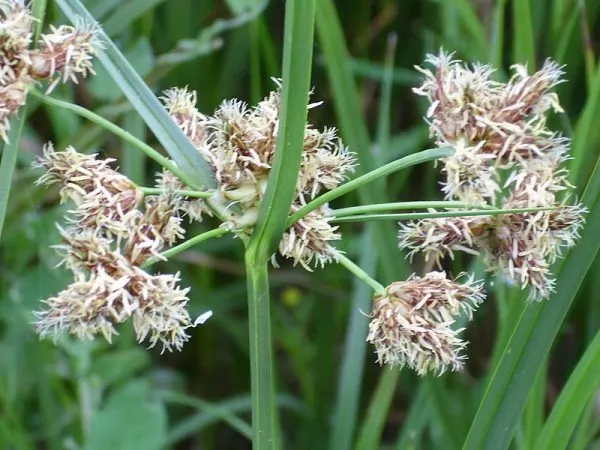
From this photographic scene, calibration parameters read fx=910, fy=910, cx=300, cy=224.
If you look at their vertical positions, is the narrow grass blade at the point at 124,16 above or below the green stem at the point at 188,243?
above

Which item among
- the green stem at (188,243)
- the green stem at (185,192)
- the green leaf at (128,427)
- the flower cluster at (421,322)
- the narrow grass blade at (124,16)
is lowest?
the green leaf at (128,427)

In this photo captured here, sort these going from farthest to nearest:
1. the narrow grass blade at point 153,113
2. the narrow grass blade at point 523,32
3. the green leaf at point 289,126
Answer: the narrow grass blade at point 523,32, the narrow grass blade at point 153,113, the green leaf at point 289,126

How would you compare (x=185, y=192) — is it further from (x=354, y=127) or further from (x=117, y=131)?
(x=354, y=127)

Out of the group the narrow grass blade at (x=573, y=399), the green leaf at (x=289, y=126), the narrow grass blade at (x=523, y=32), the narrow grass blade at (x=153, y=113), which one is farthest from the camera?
the narrow grass blade at (x=523, y=32)

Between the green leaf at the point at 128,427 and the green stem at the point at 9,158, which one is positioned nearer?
the green stem at the point at 9,158

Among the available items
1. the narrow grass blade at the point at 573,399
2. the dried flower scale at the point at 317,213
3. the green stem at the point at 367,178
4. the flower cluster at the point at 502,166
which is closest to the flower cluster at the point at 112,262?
the dried flower scale at the point at 317,213

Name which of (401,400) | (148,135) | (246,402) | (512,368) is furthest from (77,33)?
(401,400)

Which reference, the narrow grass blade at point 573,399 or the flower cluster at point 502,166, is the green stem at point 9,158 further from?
the narrow grass blade at point 573,399

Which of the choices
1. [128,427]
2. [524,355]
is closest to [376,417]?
[128,427]

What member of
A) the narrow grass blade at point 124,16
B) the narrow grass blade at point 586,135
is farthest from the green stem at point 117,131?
the narrow grass blade at point 124,16

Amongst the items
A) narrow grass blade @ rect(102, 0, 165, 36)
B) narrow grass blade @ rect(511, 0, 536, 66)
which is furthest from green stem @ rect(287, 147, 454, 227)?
narrow grass blade @ rect(102, 0, 165, 36)
